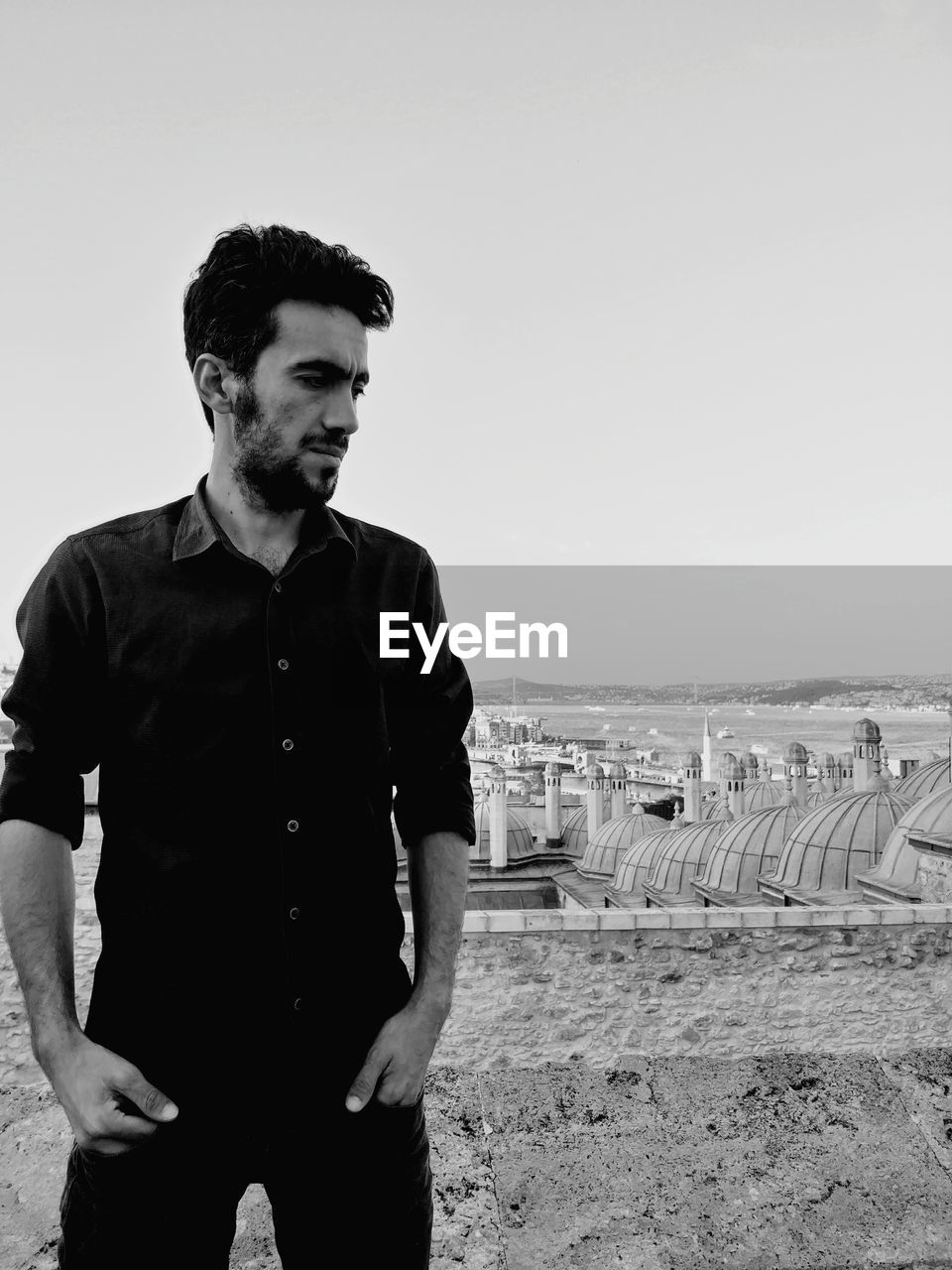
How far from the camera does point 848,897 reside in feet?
38.2

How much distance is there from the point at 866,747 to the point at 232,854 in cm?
2141

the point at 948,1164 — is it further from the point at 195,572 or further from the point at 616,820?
the point at 616,820

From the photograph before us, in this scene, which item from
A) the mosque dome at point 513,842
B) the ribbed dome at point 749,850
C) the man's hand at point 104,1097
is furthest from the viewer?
the mosque dome at point 513,842

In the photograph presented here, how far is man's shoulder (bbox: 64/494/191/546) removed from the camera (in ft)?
3.43

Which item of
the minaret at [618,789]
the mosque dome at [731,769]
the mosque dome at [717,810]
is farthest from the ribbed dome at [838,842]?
the minaret at [618,789]

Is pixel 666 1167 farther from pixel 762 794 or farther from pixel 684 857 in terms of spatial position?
pixel 762 794

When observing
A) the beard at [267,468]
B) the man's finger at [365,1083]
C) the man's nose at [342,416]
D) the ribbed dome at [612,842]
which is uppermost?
the man's nose at [342,416]

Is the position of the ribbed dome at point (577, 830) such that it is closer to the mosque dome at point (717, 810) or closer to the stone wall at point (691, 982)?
the mosque dome at point (717, 810)

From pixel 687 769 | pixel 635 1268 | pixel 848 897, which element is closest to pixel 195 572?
pixel 635 1268

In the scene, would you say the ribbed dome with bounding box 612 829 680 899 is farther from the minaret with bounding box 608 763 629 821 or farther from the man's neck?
the man's neck

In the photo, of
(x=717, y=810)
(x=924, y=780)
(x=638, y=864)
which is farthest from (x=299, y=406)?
(x=717, y=810)

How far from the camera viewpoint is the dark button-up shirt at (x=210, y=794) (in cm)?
97

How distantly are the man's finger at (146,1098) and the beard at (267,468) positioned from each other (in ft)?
2.17

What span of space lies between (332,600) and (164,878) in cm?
37
